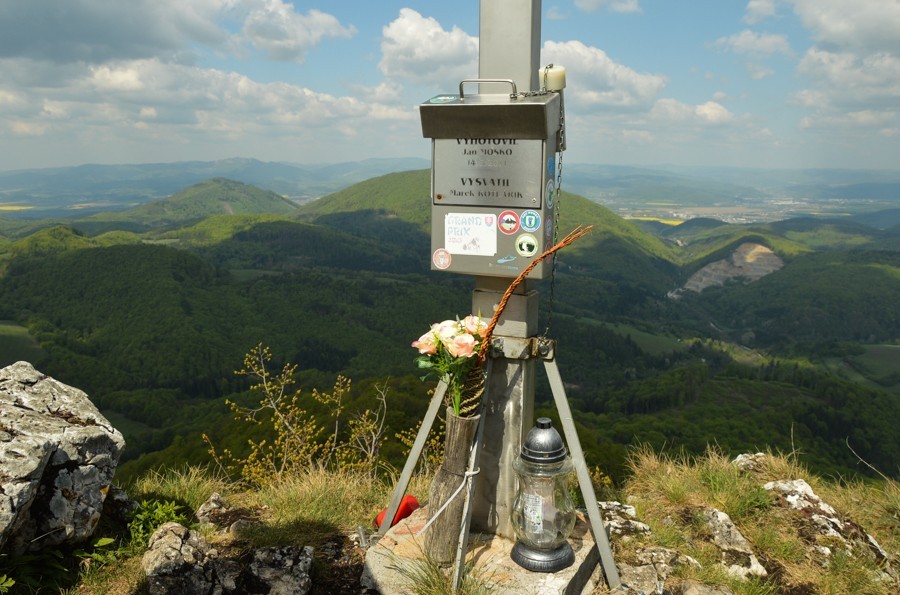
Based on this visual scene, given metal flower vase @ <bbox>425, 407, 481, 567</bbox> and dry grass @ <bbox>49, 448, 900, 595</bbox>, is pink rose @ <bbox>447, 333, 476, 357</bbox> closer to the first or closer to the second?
metal flower vase @ <bbox>425, 407, 481, 567</bbox>

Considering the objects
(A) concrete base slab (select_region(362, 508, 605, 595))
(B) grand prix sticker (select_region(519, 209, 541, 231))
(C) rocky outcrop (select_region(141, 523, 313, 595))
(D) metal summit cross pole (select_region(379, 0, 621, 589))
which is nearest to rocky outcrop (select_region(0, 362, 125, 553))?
(C) rocky outcrop (select_region(141, 523, 313, 595))

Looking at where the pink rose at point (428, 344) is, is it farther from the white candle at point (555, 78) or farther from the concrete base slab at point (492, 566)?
the white candle at point (555, 78)

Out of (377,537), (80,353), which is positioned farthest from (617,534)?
(80,353)

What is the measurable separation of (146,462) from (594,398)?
72.6 meters

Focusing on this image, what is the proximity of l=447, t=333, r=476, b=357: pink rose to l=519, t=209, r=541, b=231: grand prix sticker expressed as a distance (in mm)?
966

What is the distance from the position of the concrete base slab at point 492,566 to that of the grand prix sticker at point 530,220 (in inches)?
99.5

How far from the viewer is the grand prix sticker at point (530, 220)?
4262 millimetres

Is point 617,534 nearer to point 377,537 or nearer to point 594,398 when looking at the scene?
point 377,537

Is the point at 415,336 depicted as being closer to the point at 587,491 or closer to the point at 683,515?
the point at 683,515

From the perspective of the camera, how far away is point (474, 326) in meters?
4.25

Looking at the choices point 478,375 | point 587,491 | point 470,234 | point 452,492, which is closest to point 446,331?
point 478,375

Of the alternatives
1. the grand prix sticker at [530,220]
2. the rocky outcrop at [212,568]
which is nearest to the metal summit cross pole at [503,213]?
the grand prix sticker at [530,220]

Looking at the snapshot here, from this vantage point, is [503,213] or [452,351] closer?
[452,351]

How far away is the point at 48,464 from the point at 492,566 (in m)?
3.37
